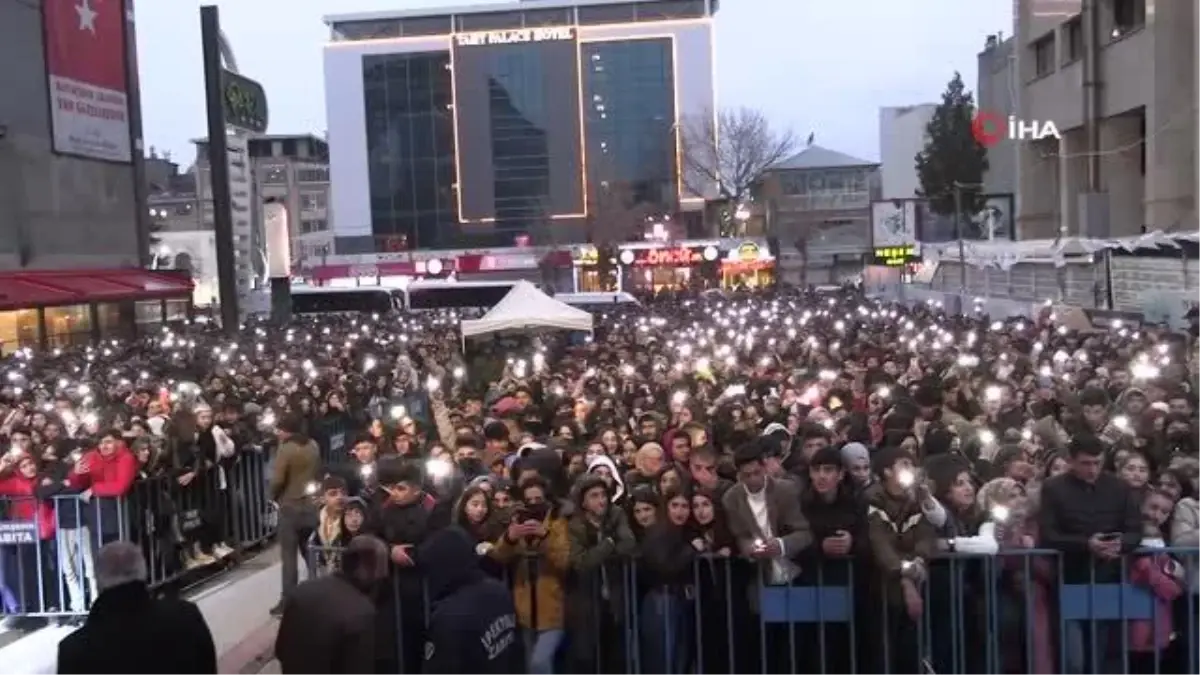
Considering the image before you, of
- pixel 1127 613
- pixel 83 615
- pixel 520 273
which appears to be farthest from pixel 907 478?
pixel 520 273

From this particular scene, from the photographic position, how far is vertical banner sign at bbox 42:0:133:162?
142 feet

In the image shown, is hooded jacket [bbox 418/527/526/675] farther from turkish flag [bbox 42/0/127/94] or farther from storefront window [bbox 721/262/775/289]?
storefront window [bbox 721/262/775/289]

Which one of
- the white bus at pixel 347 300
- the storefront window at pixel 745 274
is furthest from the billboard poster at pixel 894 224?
the white bus at pixel 347 300

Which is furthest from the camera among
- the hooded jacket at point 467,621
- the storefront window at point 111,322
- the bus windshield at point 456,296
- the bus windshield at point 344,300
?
the bus windshield at point 344,300

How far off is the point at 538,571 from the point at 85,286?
123 ft

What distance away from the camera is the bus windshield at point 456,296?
48219mm

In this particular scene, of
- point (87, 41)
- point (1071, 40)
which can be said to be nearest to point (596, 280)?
point (1071, 40)

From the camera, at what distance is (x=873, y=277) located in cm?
5875

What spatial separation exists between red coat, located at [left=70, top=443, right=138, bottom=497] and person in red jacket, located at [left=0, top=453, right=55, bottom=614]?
0.37 metres

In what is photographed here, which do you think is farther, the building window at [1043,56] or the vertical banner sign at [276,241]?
the building window at [1043,56]

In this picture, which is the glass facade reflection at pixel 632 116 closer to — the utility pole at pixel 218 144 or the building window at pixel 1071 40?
the building window at pixel 1071 40

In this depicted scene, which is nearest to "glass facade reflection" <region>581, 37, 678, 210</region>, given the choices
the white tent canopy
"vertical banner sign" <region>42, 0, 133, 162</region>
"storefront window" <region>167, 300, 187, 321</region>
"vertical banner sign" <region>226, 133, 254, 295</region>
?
"storefront window" <region>167, 300, 187, 321</region>

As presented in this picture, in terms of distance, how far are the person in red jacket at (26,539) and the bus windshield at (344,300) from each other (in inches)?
1606

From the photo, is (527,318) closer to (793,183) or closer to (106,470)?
(106,470)
